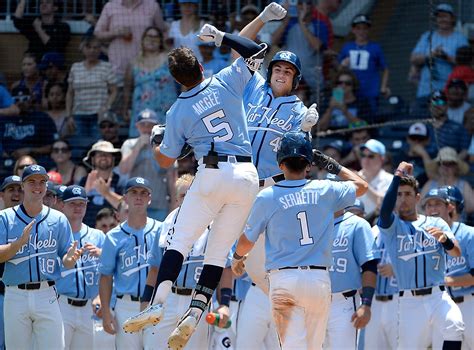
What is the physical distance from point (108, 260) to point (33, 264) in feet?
2.78

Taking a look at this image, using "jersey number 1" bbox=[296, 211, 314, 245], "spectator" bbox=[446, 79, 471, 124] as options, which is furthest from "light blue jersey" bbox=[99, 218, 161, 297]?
"spectator" bbox=[446, 79, 471, 124]

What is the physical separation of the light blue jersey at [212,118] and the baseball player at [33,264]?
93.1 inches

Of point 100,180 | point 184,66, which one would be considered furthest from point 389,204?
point 100,180

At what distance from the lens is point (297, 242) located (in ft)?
27.2

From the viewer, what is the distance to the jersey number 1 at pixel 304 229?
8.27m

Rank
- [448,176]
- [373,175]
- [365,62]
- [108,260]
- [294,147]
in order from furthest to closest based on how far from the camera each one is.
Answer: [365,62] < [448,176] < [373,175] < [108,260] < [294,147]

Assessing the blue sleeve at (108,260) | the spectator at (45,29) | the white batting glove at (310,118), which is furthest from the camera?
the spectator at (45,29)

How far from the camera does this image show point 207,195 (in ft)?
27.9

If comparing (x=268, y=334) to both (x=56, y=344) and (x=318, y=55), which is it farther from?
(x=318, y=55)

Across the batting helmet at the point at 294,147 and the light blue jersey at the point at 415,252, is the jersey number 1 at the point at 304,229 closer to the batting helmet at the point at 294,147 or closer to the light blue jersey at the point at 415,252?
the batting helmet at the point at 294,147

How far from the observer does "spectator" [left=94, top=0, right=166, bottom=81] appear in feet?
48.6

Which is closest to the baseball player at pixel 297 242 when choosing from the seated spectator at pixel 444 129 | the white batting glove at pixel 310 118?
the white batting glove at pixel 310 118

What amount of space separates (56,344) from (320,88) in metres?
5.63

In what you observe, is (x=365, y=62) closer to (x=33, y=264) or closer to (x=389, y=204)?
(x=389, y=204)
